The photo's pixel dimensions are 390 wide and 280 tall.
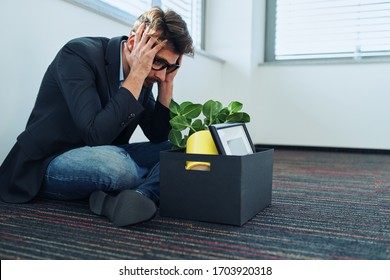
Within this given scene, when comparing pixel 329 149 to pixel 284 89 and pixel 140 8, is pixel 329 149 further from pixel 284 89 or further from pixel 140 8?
pixel 140 8

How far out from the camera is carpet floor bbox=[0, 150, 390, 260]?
0.86m

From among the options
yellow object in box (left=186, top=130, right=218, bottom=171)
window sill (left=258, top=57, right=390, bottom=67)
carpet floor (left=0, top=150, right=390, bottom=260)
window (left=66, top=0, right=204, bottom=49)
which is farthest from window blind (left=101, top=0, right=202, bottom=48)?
carpet floor (left=0, top=150, right=390, bottom=260)

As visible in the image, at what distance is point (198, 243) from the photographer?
919 mm

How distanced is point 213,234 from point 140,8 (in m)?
1.73

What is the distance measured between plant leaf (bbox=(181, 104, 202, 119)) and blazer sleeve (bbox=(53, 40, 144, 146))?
0.44ft

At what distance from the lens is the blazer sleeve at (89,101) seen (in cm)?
110

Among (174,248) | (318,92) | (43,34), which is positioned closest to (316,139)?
(318,92)

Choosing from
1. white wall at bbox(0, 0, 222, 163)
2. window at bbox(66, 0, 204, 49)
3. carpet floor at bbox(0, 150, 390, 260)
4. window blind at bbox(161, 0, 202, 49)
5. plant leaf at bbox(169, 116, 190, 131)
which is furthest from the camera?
window blind at bbox(161, 0, 202, 49)

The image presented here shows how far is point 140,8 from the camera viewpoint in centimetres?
235

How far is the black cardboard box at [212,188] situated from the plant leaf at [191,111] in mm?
155

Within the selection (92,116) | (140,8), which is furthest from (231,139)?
(140,8)

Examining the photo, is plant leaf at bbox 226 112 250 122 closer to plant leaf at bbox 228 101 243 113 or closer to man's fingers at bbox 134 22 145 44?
plant leaf at bbox 228 101 243 113

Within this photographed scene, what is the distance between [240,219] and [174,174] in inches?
8.4

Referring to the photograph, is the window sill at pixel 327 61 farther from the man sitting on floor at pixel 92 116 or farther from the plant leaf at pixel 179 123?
the plant leaf at pixel 179 123
